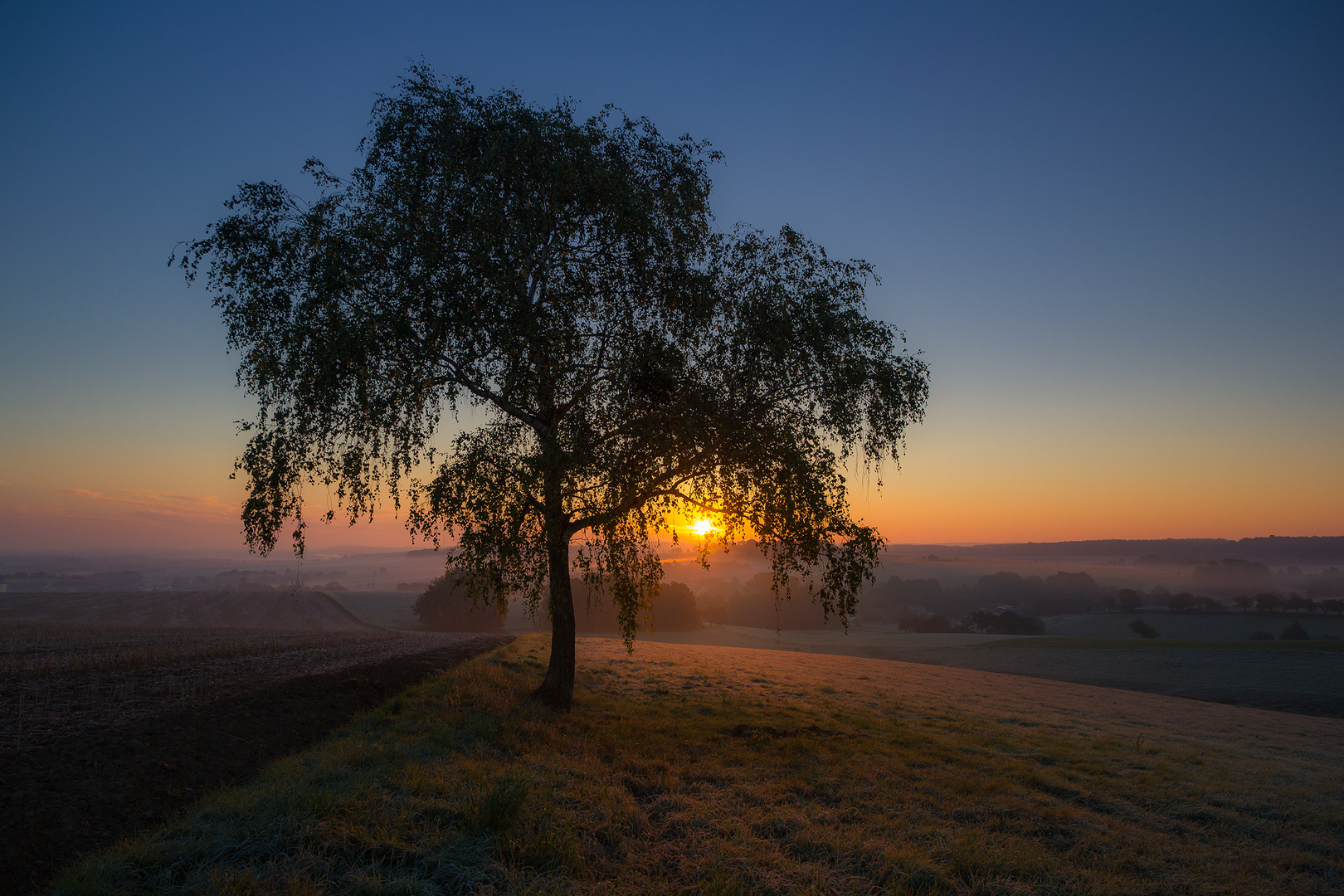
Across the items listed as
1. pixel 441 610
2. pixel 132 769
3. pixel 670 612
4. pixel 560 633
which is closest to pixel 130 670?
pixel 132 769

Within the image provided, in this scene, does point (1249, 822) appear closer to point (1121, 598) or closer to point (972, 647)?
point (972, 647)

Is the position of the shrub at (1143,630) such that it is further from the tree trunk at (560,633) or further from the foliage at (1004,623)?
the tree trunk at (560,633)

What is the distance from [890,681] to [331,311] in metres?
27.3

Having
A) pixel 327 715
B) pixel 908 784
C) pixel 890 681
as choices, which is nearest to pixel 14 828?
pixel 327 715

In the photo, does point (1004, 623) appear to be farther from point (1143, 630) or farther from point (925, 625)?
point (1143, 630)

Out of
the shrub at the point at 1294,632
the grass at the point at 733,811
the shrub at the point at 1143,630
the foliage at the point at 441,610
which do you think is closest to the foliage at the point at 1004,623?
the shrub at the point at 1143,630

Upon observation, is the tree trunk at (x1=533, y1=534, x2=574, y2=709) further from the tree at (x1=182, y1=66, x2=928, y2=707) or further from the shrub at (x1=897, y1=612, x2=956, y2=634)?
the shrub at (x1=897, y1=612, x2=956, y2=634)

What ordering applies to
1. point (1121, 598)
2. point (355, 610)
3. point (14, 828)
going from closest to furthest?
point (14, 828) → point (355, 610) → point (1121, 598)

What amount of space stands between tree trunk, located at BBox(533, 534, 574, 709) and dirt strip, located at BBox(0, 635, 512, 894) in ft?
14.9

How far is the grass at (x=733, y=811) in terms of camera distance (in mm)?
6375


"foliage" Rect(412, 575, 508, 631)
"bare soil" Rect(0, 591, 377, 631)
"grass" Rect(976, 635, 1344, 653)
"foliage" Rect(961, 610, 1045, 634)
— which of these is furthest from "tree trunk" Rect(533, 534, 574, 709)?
"foliage" Rect(961, 610, 1045, 634)

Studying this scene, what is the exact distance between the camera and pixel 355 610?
287 ft

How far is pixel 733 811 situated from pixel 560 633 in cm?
826

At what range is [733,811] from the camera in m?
9.04
